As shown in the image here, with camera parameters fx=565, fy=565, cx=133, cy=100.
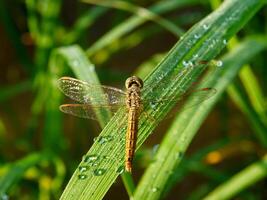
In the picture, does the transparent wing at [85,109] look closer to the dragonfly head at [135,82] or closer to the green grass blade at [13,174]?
the dragonfly head at [135,82]

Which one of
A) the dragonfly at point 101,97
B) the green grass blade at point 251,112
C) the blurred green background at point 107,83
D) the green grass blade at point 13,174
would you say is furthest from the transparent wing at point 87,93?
the green grass blade at point 251,112

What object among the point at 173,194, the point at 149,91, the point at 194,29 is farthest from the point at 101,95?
the point at 173,194

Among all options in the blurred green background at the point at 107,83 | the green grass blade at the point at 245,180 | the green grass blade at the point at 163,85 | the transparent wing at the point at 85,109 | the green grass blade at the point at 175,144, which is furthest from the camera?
the blurred green background at the point at 107,83

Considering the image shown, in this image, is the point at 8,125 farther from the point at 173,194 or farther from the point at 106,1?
the point at 106,1

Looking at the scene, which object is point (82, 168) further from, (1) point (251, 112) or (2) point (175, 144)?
(1) point (251, 112)

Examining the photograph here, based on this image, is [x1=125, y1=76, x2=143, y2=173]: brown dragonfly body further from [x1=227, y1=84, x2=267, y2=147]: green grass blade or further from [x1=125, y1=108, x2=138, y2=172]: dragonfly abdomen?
[x1=227, y1=84, x2=267, y2=147]: green grass blade

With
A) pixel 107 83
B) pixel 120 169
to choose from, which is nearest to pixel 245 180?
pixel 120 169
